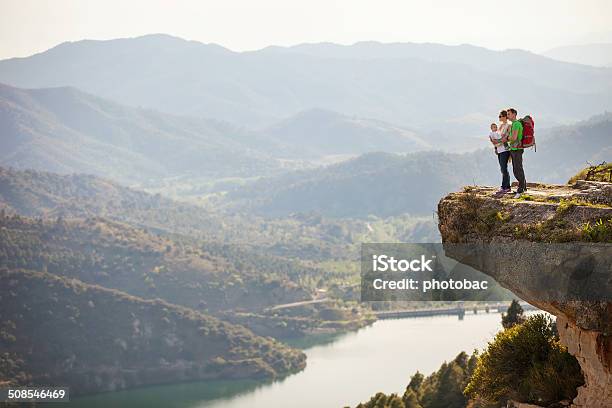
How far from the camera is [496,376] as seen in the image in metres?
10.3

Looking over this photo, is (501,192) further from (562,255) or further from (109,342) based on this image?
(109,342)

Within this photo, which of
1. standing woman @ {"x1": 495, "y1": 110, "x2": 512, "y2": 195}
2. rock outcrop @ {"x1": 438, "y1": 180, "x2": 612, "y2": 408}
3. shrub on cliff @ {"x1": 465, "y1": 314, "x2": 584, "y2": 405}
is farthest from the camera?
standing woman @ {"x1": 495, "y1": 110, "x2": 512, "y2": 195}

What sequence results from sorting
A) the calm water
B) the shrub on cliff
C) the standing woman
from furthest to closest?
the calm water, the standing woman, the shrub on cliff

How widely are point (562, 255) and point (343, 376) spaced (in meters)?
67.0

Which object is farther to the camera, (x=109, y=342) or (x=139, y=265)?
(x=139, y=265)

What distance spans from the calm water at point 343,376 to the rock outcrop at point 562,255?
54.0 metres

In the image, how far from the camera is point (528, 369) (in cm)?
1002

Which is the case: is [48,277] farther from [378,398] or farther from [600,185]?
[600,185]

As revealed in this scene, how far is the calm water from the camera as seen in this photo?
68.4m

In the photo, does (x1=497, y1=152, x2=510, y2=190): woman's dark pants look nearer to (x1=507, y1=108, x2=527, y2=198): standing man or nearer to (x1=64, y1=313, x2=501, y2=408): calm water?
(x1=507, y1=108, x2=527, y2=198): standing man

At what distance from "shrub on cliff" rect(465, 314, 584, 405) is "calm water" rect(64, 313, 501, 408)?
52.5 metres

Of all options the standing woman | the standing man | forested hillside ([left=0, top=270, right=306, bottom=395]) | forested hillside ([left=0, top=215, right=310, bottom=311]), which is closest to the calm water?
forested hillside ([left=0, top=270, right=306, bottom=395])

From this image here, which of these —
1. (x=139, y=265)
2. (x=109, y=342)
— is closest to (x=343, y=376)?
(x=109, y=342)

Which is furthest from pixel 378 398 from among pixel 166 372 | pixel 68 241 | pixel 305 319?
pixel 68 241
